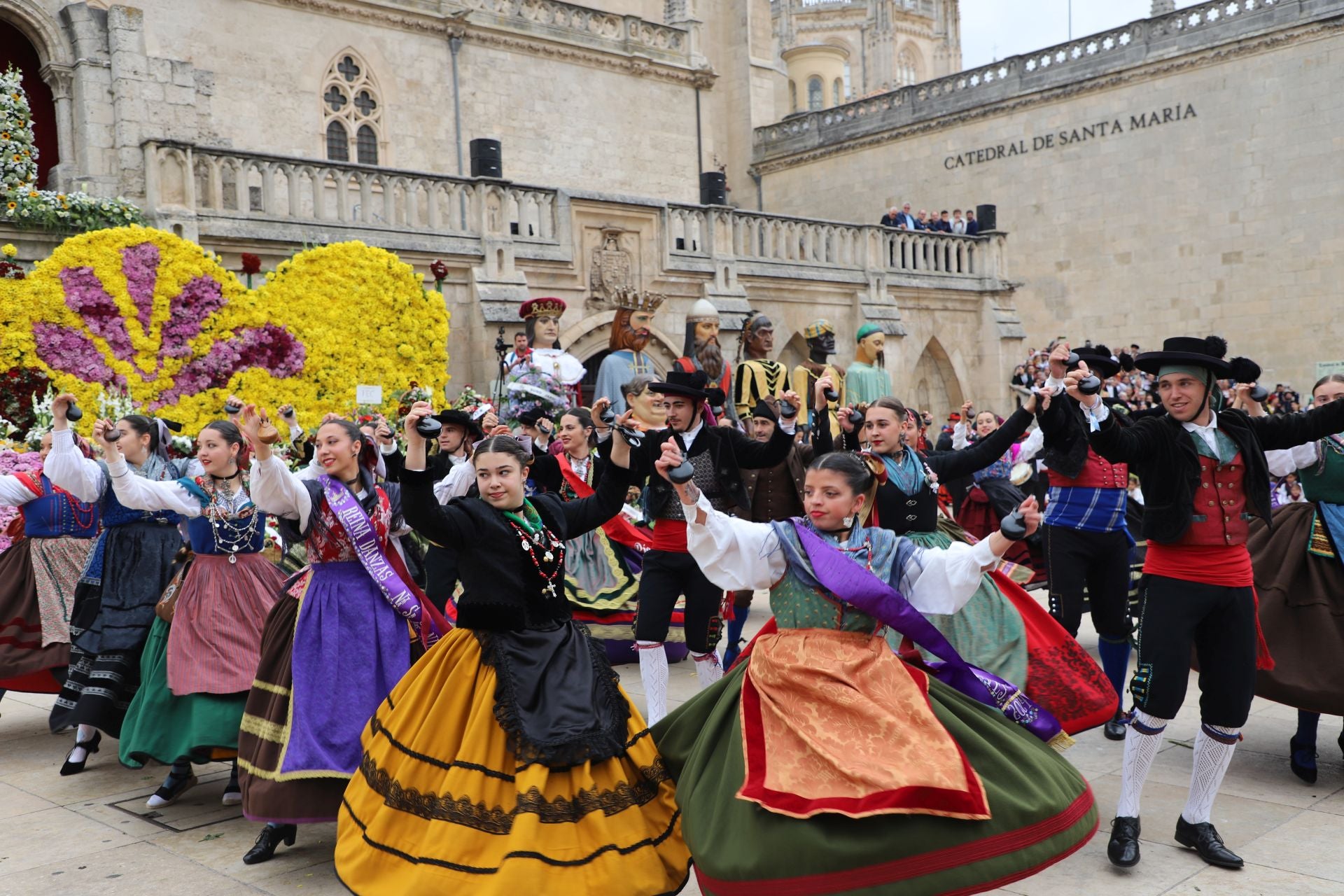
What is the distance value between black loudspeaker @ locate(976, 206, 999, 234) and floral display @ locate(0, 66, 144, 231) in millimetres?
15570

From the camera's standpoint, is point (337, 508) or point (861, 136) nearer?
point (337, 508)

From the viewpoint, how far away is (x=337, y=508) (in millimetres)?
4742

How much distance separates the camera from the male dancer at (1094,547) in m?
6.16

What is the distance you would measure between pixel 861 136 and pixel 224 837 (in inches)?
995

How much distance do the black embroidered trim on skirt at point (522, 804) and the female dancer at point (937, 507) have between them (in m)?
1.89

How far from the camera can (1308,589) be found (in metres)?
5.53

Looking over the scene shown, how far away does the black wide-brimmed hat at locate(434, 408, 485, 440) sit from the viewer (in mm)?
5066

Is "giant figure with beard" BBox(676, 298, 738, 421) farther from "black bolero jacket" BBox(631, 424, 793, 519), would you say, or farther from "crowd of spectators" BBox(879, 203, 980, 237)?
"crowd of spectators" BBox(879, 203, 980, 237)

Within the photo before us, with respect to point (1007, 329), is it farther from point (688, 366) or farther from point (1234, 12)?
point (688, 366)

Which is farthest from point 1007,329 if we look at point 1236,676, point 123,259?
point 1236,676

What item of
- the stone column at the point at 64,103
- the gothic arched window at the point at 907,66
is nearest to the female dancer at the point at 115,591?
the stone column at the point at 64,103

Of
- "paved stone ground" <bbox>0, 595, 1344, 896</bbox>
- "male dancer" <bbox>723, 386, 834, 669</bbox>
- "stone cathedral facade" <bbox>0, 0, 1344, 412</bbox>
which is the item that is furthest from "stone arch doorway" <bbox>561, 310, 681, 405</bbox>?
"paved stone ground" <bbox>0, 595, 1344, 896</bbox>

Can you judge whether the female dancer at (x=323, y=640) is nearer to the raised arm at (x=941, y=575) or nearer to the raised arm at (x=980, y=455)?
the raised arm at (x=941, y=575)

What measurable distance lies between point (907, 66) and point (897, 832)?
6005 centimetres
